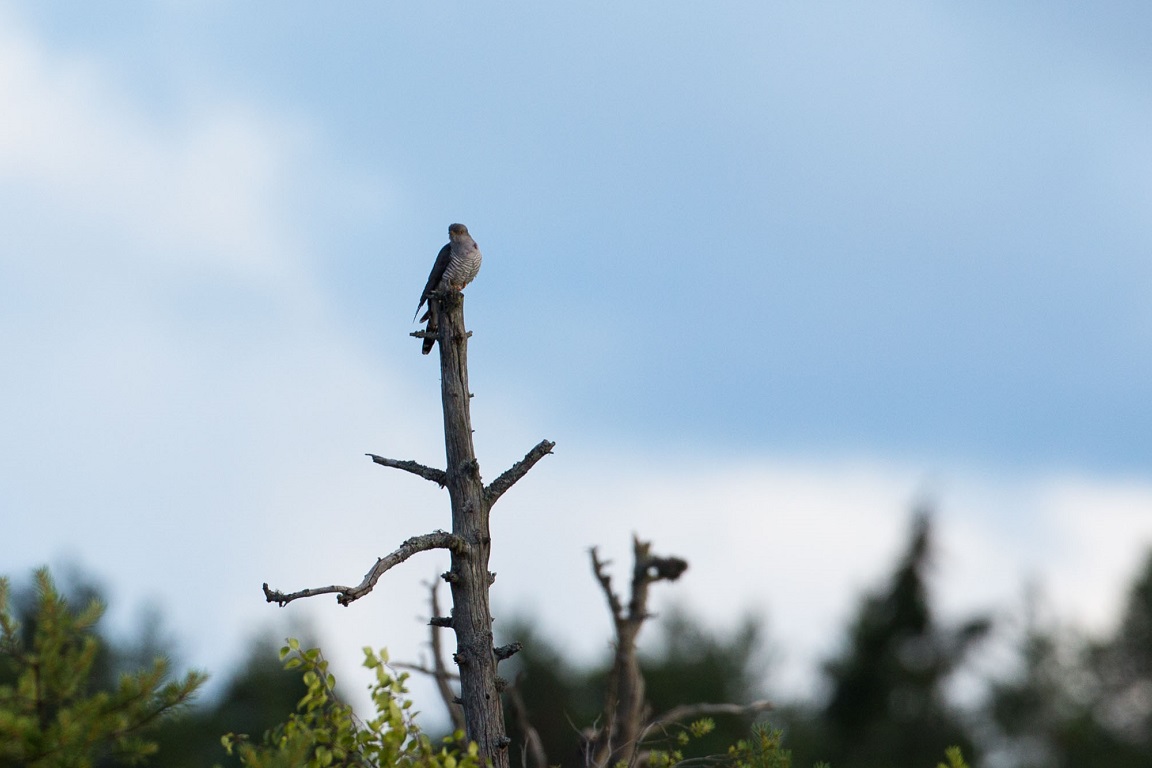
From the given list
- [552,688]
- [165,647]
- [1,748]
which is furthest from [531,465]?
[165,647]

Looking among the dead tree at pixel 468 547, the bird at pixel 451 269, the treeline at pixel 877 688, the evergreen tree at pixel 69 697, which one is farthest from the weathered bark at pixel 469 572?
the treeline at pixel 877 688

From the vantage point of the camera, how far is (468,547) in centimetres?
745

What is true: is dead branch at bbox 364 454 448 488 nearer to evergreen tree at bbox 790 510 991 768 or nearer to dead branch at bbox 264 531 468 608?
dead branch at bbox 264 531 468 608

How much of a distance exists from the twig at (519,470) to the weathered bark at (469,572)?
9 centimetres

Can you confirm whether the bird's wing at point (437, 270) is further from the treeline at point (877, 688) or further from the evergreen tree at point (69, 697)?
the treeline at point (877, 688)

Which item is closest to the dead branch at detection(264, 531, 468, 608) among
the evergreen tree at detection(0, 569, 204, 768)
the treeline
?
the evergreen tree at detection(0, 569, 204, 768)

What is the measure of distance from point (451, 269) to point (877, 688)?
28.9m

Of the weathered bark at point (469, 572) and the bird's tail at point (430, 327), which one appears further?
the bird's tail at point (430, 327)

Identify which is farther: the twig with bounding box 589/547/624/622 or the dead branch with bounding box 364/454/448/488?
the twig with bounding box 589/547/624/622

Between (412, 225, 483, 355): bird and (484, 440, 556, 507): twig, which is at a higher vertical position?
(412, 225, 483, 355): bird

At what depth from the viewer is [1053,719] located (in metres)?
40.9

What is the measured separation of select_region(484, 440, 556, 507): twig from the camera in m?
7.74

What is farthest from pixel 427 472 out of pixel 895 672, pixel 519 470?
pixel 895 672

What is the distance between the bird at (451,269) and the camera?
8641mm
